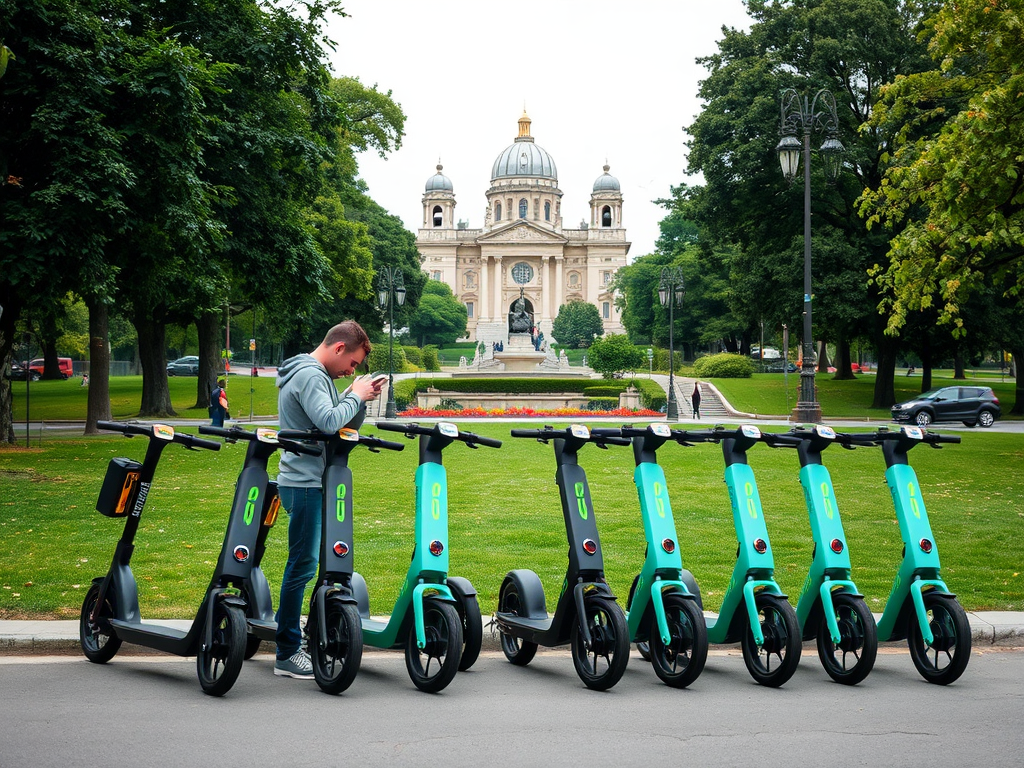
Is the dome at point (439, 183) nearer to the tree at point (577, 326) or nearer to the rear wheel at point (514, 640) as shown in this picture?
the tree at point (577, 326)

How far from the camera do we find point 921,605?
6062 millimetres

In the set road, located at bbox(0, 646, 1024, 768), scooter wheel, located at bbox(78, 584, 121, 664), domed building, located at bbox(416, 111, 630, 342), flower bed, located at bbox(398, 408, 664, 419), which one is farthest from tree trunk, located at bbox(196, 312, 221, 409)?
domed building, located at bbox(416, 111, 630, 342)

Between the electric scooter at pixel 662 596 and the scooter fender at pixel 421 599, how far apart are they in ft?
3.33

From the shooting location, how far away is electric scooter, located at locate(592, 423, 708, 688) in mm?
5867

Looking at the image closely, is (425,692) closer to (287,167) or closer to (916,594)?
(916,594)

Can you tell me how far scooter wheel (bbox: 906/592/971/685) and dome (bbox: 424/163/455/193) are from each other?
5385 inches

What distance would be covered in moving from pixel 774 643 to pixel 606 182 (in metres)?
136

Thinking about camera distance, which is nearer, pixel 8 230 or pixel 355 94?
pixel 8 230

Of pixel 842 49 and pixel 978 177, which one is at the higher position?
pixel 842 49

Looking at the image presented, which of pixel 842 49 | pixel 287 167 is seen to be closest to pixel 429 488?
pixel 287 167

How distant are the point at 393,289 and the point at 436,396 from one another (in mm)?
5314

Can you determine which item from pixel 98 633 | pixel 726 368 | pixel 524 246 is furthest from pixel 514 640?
pixel 524 246

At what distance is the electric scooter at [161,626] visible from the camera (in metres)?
5.62

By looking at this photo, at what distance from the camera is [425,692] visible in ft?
18.8
